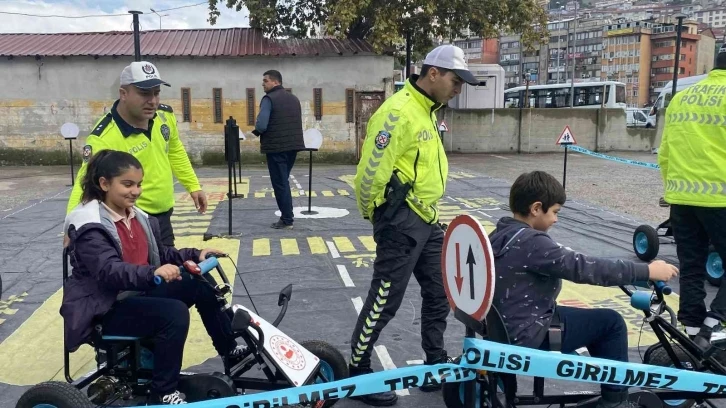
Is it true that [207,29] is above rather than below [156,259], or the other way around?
above

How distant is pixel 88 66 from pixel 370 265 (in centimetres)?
1464

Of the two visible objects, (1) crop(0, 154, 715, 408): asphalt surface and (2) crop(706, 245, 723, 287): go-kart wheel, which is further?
(2) crop(706, 245, 723, 287): go-kart wheel

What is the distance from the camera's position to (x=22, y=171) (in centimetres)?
1630

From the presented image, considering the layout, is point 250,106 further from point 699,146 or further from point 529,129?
point 699,146

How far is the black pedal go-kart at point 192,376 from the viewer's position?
2758mm

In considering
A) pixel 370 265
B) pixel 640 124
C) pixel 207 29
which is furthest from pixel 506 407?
pixel 640 124

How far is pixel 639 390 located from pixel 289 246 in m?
4.82

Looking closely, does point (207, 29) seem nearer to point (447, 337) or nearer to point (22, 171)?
point (22, 171)

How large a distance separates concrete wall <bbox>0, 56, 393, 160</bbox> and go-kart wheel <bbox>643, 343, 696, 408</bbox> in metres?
15.6

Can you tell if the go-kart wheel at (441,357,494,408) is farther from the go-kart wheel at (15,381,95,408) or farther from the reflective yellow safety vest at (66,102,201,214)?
the reflective yellow safety vest at (66,102,201,214)

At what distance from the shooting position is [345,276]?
5.84 meters

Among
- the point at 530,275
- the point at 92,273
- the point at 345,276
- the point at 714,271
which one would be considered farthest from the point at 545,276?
the point at 714,271

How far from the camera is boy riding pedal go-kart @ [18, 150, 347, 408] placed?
272 centimetres

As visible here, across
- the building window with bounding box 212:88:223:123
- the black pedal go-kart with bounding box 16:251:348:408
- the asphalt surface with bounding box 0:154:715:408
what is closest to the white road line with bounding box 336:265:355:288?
the asphalt surface with bounding box 0:154:715:408
